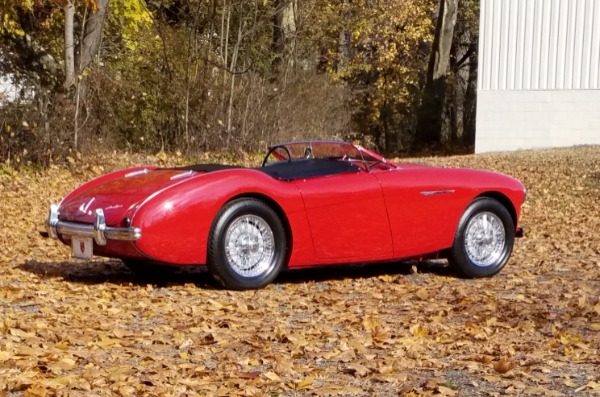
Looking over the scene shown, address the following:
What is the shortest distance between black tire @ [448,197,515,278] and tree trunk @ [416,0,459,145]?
84.1 feet

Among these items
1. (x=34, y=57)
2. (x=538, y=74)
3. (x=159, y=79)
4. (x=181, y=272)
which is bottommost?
(x=181, y=272)

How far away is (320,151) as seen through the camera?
986cm

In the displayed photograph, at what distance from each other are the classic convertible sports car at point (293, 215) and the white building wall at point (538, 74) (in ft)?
60.0

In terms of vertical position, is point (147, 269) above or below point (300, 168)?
below

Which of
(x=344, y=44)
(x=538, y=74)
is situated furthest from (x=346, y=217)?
(x=344, y=44)

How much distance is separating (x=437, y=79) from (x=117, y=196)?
92.4 feet

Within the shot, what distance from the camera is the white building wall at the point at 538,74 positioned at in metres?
27.5

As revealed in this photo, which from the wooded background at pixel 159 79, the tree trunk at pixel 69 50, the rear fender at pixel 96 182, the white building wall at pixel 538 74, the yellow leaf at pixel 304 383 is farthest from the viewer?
the white building wall at pixel 538 74

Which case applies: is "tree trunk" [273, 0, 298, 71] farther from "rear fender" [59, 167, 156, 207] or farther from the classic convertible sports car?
"rear fender" [59, 167, 156, 207]

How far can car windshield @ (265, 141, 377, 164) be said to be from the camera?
9.72 m

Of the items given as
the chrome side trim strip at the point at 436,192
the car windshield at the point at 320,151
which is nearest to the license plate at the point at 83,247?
the car windshield at the point at 320,151

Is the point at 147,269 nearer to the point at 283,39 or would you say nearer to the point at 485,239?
the point at 485,239

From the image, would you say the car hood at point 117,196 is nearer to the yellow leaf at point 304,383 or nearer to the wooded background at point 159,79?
the yellow leaf at point 304,383

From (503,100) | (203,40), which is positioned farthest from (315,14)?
(203,40)
